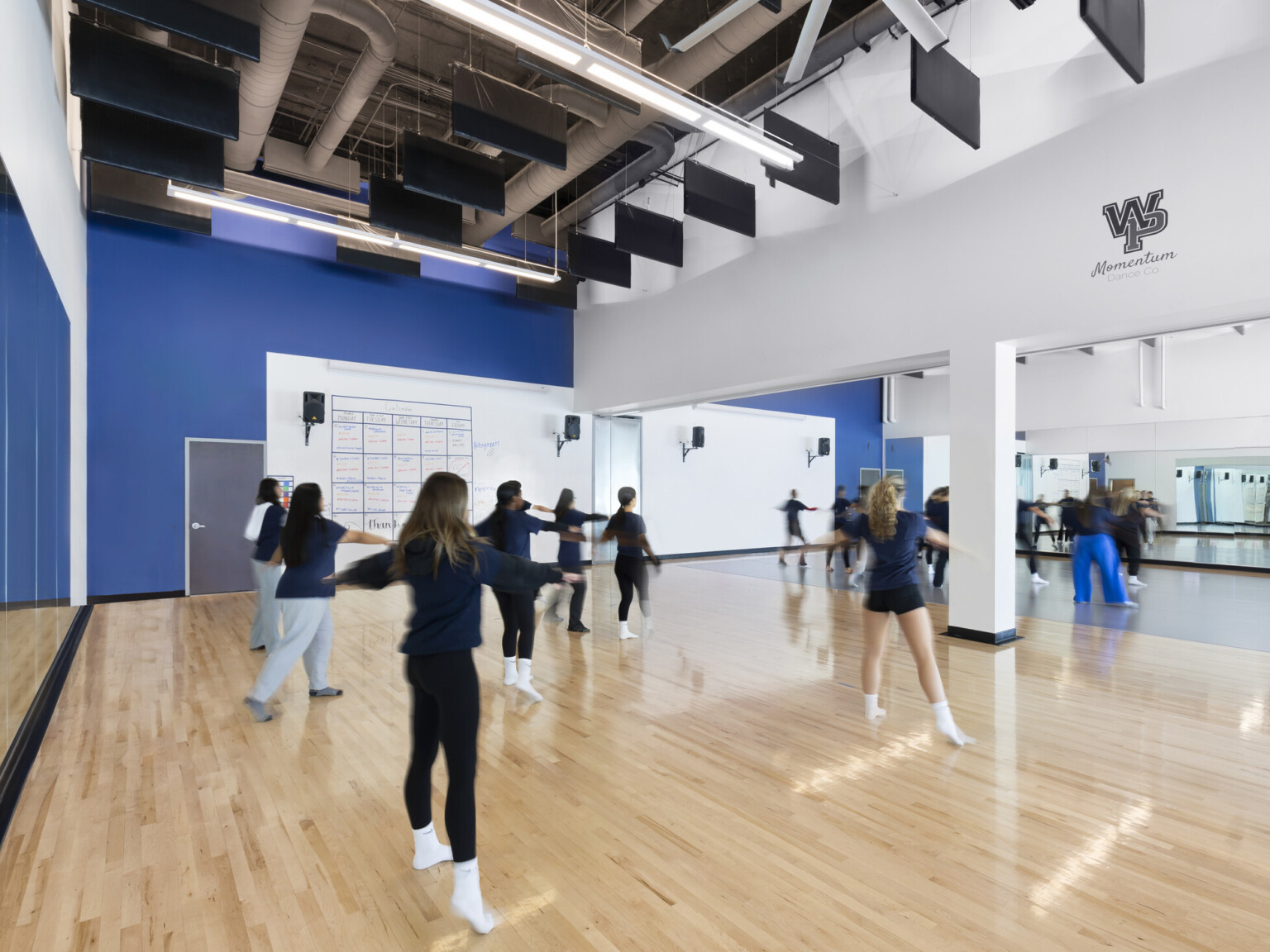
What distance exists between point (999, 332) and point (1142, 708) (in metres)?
2.99

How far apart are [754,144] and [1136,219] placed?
275 centimetres

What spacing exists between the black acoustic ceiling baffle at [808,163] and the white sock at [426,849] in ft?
18.8

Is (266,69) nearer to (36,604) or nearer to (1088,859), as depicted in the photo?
(36,604)

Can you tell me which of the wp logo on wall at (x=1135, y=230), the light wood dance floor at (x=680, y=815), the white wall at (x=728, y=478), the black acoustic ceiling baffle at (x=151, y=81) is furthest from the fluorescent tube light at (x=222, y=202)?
the wp logo on wall at (x=1135, y=230)

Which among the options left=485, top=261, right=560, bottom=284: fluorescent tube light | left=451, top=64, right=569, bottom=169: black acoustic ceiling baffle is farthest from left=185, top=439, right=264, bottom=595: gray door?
left=451, top=64, right=569, bottom=169: black acoustic ceiling baffle

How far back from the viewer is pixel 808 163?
6289 mm

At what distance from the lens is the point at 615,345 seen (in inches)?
406

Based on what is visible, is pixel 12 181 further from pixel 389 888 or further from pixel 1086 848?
pixel 1086 848

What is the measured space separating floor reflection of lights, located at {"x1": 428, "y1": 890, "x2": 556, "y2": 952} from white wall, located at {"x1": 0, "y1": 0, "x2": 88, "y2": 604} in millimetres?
3583

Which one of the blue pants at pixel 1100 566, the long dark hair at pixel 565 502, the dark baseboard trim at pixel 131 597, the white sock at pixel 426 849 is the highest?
the long dark hair at pixel 565 502

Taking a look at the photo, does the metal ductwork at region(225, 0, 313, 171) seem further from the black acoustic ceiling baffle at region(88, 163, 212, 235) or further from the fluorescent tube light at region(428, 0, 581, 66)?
the fluorescent tube light at region(428, 0, 581, 66)

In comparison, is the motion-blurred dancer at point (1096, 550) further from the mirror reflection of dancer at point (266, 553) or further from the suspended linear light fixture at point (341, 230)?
the mirror reflection of dancer at point (266, 553)

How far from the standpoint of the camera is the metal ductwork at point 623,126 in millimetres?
5012

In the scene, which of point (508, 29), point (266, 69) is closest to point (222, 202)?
point (266, 69)
